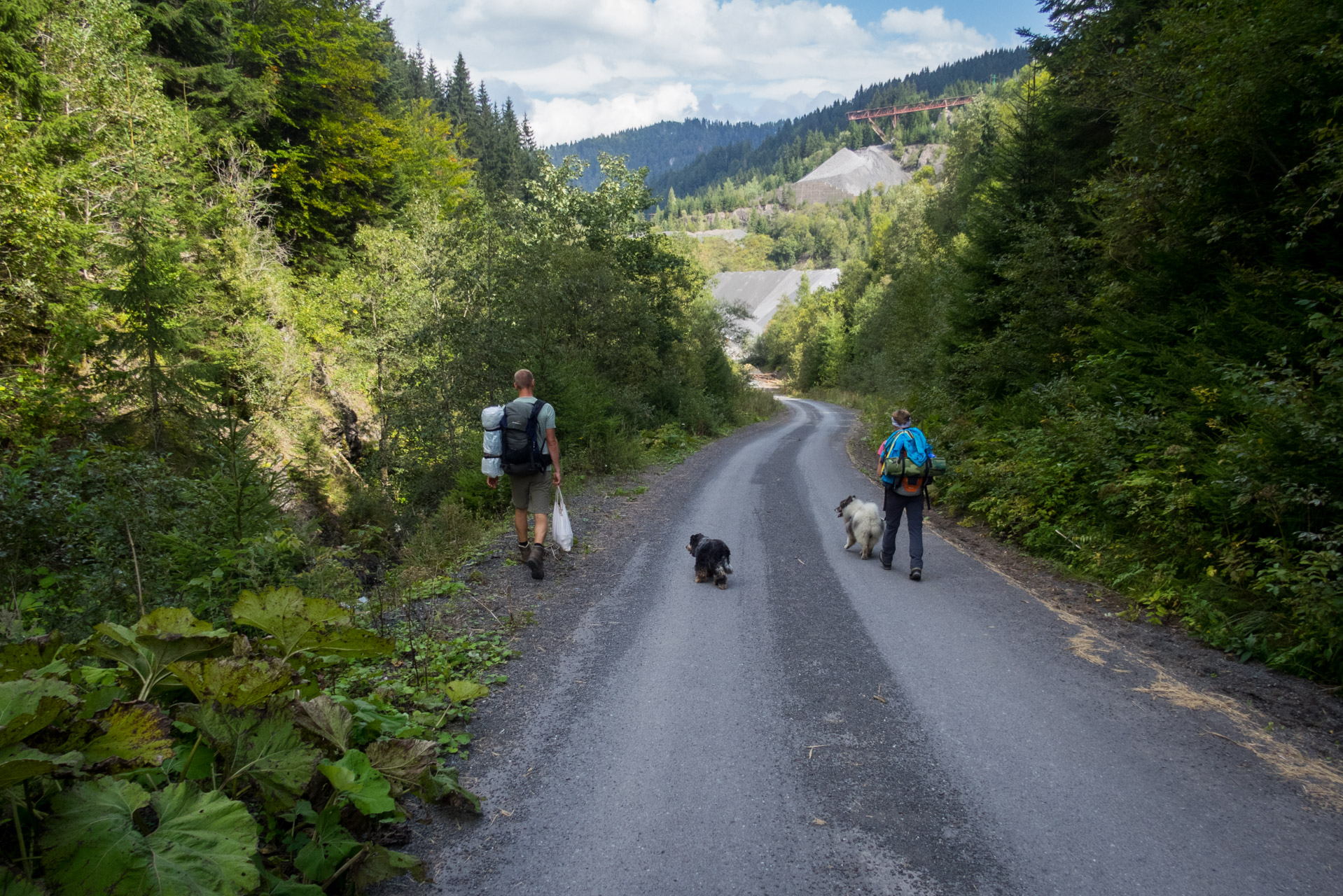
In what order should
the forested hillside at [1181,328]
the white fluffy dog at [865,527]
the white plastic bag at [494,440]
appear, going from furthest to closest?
the white fluffy dog at [865,527], the white plastic bag at [494,440], the forested hillside at [1181,328]

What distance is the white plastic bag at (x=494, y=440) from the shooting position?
22.6 feet

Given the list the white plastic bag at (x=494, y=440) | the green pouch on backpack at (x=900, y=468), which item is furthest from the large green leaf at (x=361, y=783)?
the green pouch on backpack at (x=900, y=468)

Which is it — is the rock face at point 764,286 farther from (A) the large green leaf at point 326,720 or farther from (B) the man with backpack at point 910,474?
(A) the large green leaf at point 326,720

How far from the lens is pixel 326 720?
2.56 metres

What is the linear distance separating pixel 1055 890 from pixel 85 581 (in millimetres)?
6767

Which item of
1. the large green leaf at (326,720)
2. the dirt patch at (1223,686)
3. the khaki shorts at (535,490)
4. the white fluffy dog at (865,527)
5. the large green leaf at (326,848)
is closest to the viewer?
the large green leaf at (326,848)

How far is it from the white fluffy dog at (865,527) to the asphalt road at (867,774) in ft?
6.57

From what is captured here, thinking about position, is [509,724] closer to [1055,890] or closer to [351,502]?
[1055,890]

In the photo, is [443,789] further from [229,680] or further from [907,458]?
[907,458]

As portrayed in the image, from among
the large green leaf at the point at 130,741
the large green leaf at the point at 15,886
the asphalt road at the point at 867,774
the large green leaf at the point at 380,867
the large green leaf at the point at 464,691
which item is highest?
the large green leaf at the point at 130,741

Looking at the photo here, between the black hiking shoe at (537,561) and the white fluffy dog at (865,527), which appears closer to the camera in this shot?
the black hiking shoe at (537,561)

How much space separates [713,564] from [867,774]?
360 cm

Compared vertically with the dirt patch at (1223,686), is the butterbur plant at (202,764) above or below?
above

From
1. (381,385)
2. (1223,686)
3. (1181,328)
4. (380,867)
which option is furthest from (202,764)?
(381,385)
